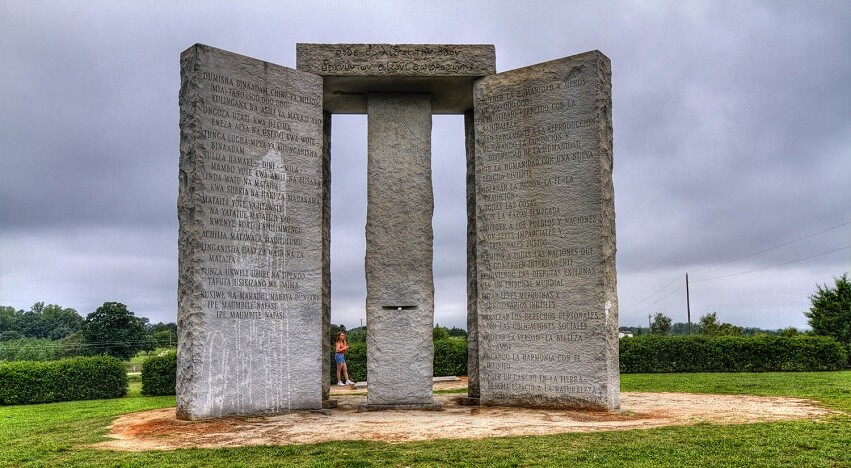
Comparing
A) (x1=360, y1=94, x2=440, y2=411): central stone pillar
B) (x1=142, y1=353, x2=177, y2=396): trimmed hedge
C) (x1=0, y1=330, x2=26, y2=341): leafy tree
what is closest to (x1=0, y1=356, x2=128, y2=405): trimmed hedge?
(x1=142, y1=353, x2=177, y2=396): trimmed hedge

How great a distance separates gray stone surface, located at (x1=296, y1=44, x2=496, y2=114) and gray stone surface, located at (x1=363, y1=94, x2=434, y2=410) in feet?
1.25

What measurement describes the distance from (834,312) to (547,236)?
2363 centimetres

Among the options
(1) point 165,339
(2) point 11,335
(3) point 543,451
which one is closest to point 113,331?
(1) point 165,339

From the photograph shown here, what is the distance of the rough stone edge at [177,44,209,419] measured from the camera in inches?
388

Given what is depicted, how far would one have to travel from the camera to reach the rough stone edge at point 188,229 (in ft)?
32.3

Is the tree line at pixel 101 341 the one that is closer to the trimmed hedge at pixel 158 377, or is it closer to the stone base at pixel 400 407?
the trimmed hedge at pixel 158 377

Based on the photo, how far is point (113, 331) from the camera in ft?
108

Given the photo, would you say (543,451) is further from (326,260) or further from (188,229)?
(326,260)

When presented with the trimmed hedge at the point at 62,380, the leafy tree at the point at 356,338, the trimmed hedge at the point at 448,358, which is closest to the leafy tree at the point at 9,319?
the leafy tree at the point at 356,338

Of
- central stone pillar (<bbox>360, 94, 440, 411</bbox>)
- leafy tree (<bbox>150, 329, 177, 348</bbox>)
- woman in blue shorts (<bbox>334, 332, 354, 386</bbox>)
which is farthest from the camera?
leafy tree (<bbox>150, 329, 177, 348</bbox>)

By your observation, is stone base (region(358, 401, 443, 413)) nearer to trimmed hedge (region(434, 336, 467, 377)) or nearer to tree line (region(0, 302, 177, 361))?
trimmed hedge (region(434, 336, 467, 377))

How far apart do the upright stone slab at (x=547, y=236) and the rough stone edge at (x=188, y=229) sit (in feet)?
Answer: 15.2

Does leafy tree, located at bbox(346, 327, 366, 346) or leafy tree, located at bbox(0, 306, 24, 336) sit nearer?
leafy tree, located at bbox(346, 327, 366, 346)

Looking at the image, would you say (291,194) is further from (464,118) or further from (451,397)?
(451,397)
